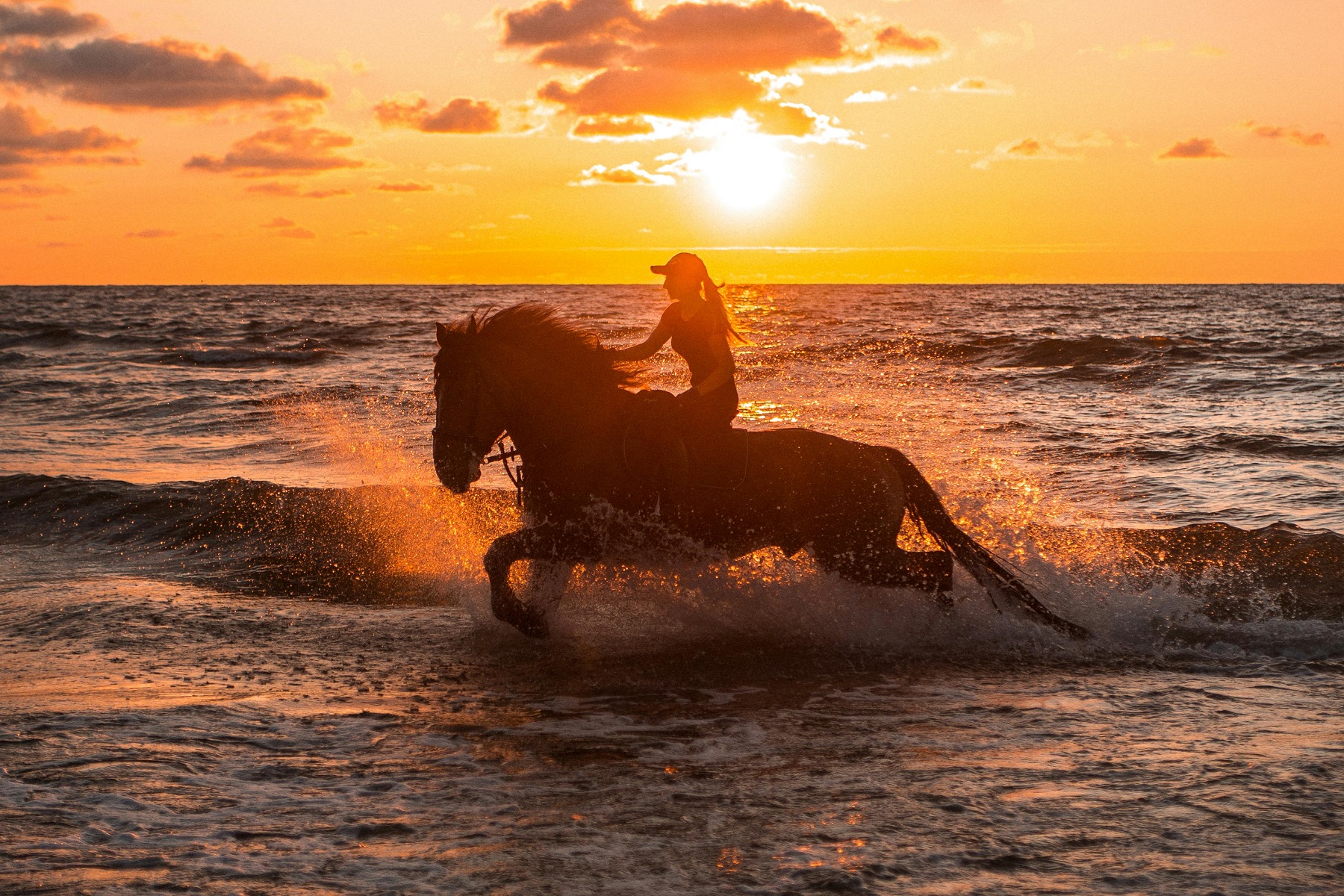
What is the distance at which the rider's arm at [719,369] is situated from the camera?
23.7 ft

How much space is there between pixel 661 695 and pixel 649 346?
7.65 ft

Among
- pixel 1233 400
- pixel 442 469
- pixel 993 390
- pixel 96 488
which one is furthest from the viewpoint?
pixel 993 390

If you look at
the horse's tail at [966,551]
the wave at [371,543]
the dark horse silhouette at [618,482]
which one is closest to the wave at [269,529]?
the wave at [371,543]

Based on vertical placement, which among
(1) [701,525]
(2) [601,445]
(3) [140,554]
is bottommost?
(3) [140,554]

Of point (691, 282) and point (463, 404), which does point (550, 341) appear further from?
point (691, 282)

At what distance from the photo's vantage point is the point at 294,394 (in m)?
26.4

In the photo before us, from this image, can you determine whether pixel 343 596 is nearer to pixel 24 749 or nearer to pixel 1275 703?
pixel 24 749

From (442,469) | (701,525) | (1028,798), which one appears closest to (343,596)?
(442,469)

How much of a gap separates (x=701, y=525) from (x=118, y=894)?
14.7ft

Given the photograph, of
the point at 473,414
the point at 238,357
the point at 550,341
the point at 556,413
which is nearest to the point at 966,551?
the point at 556,413

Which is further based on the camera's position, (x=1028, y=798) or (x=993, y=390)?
(x=993, y=390)

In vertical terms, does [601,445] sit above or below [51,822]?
above

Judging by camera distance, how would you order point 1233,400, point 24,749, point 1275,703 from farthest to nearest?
point 1233,400 < point 1275,703 < point 24,749

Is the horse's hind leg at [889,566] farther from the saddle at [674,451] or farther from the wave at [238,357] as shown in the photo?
the wave at [238,357]
